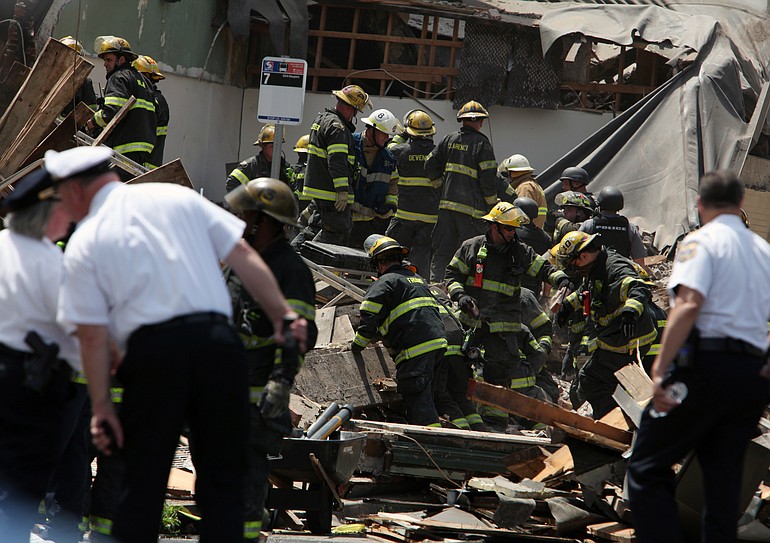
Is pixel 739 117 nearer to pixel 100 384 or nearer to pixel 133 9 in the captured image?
pixel 133 9

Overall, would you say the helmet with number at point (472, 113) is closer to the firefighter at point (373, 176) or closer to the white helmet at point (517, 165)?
the firefighter at point (373, 176)

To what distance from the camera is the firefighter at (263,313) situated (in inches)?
179

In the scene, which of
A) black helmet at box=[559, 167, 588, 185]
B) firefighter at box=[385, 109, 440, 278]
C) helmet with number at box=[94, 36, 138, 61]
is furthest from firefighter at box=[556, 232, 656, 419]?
helmet with number at box=[94, 36, 138, 61]

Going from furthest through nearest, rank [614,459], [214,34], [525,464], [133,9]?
1. [214,34]
2. [133,9]
3. [525,464]
4. [614,459]

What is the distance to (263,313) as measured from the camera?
179 inches

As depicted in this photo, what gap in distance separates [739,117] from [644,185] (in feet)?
4.83

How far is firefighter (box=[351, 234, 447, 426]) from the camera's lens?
26.1 ft

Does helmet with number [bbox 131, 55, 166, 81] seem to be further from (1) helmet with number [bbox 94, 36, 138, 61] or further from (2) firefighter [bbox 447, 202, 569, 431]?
(2) firefighter [bbox 447, 202, 569, 431]

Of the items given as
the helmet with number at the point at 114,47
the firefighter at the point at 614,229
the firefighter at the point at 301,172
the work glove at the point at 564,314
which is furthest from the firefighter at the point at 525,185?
the helmet with number at the point at 114,47

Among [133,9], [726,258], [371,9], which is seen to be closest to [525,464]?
[726,258]

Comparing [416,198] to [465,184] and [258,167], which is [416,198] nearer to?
[465,184]

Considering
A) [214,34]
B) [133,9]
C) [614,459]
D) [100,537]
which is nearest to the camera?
[100,537]

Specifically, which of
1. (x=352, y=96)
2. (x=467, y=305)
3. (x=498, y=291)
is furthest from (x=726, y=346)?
(x=352, y=96)

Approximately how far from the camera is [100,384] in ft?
11.4
